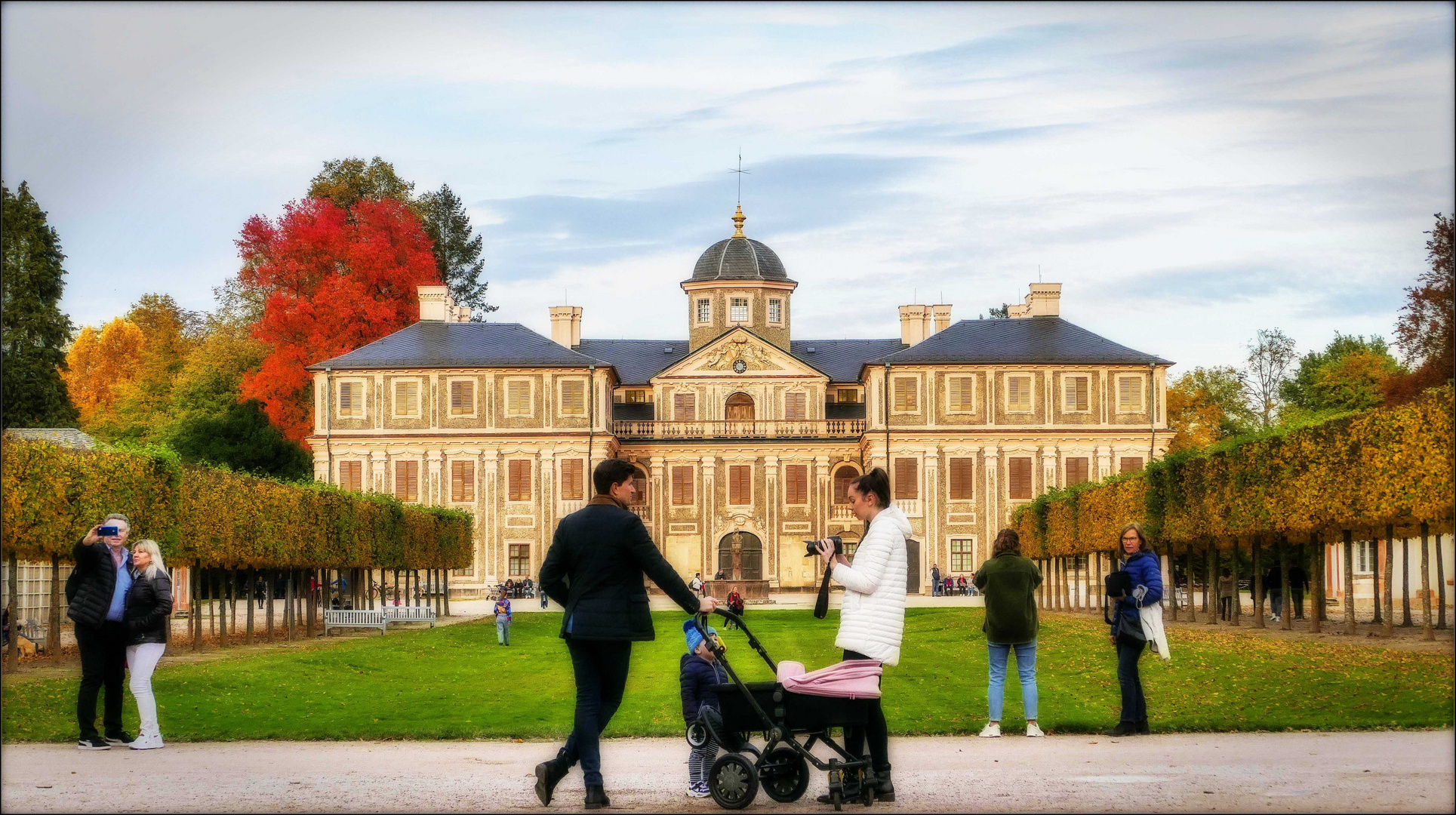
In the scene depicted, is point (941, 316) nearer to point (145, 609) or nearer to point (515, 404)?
point (515, 404)

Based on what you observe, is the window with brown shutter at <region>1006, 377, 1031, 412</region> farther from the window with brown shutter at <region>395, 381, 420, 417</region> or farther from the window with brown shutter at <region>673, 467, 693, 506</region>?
the window with brown shutter at <region>395, 381, 420, 417</region>

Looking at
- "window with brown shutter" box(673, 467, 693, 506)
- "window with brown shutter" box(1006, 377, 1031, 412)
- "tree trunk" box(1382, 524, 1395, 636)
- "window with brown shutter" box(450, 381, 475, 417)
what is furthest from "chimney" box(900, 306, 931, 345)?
"tree trunk" box(1382, 524, 1395, 636)

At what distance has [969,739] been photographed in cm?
1170

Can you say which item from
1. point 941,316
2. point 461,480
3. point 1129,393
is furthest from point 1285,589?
point 941,316

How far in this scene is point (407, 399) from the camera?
56188mm

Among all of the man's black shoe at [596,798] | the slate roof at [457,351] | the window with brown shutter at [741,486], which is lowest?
the man's black shoe at [596,798]

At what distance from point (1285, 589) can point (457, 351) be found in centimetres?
3541

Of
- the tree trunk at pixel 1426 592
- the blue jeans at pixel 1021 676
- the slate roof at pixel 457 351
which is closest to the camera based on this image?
the blue jeans at pixel 1021 676

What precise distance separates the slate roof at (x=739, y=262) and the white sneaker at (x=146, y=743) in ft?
166

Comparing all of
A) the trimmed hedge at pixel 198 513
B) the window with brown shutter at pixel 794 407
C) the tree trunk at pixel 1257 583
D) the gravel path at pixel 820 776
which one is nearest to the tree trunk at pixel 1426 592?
the tree trunk at pixel 1257 583

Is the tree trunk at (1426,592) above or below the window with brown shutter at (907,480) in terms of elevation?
below

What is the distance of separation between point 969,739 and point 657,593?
41652 mm

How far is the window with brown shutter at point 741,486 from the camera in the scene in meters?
57.8

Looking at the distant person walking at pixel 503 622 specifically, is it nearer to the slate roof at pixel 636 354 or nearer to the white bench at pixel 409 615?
the white bench at pixel 409 615
